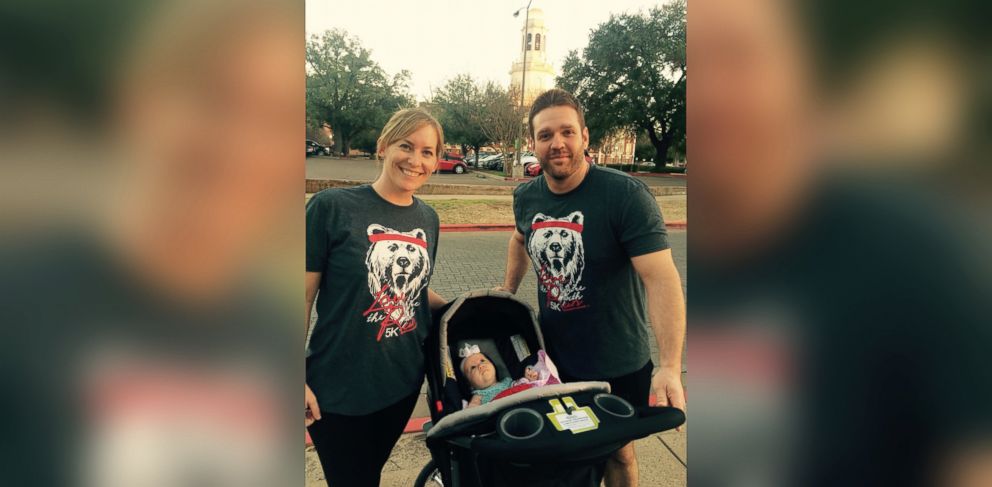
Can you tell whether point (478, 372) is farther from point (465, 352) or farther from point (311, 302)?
point (311, 302)

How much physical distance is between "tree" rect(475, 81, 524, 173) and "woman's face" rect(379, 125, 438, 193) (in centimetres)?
1768

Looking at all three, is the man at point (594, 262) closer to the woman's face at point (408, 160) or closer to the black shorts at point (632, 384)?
the black shorts at point (632, 384)

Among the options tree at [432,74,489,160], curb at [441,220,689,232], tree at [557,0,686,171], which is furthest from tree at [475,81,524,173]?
curb at [441,220,689,232]

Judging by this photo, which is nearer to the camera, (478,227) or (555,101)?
(555,101)

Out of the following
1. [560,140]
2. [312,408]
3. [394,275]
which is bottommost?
[312,408]

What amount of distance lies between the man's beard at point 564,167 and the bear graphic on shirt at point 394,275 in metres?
0.58

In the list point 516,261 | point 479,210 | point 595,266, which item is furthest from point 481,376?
point 479,210

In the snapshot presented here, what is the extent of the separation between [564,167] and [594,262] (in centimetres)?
39

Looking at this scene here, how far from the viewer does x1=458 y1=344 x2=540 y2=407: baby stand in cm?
198

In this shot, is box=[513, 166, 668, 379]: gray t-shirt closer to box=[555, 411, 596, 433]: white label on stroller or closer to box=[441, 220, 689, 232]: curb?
box=[555, 411, 596, 433]: white label on stroller

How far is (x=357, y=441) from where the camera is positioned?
5.35 ft

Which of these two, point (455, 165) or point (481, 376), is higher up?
point (455, 165)

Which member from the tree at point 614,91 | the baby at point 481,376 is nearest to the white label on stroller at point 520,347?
the baby at point 481,376

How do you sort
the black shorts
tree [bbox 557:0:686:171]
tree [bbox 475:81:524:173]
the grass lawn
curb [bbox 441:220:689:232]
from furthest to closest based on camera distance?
tree [bbox 557:0:686:171], tree [bbox 475:81:524:173], the grass lawn, curb [bbox 441:220:689:232], the black shorts
